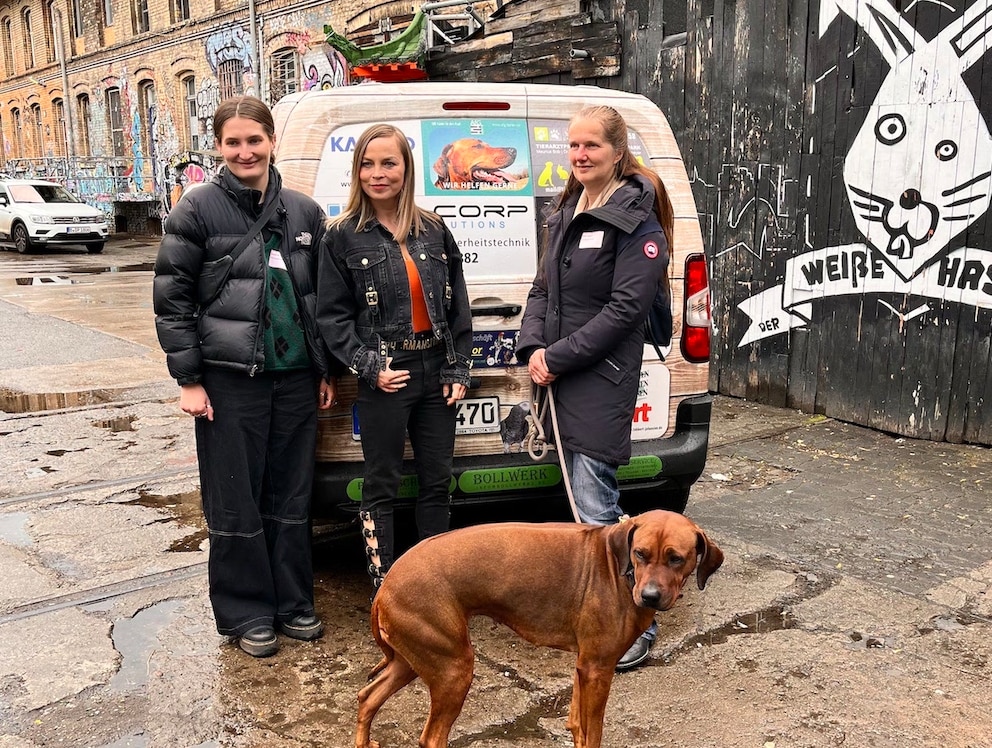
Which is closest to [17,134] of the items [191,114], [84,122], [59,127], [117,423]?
[59,127]

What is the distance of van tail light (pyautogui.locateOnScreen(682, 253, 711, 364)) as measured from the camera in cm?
410

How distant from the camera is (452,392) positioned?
3611 millimetres

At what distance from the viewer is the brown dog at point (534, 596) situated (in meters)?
2.63

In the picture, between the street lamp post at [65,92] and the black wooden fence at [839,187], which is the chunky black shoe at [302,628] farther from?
the street lamp post at [65,92]

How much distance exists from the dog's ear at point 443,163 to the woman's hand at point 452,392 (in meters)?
0.93

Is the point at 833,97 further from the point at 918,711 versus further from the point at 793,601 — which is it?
the point at 918,711

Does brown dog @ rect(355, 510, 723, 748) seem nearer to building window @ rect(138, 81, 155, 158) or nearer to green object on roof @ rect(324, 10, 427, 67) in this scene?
green object on roof @ rect(324, 10, 427, 67)

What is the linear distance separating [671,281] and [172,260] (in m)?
2.11

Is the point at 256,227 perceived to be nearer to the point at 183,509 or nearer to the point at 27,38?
the point at 183,509

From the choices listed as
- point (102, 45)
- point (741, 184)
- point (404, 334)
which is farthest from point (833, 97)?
point (102, 45)

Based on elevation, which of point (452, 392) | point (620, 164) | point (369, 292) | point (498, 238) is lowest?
point (452, 392)

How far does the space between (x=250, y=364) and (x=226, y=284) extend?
32 cm

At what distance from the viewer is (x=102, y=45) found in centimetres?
3072

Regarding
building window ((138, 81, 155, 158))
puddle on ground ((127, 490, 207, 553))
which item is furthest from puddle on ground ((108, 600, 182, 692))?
building window ((138, 81, 155, 158))
